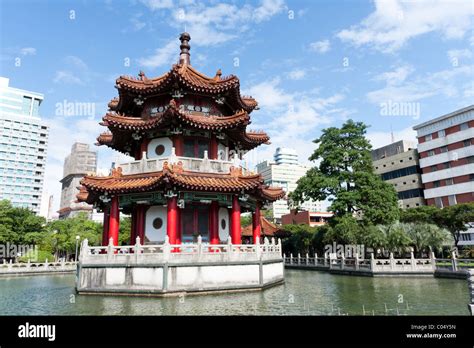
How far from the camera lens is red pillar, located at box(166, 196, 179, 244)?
1786cm

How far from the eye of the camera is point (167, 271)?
16.2 m

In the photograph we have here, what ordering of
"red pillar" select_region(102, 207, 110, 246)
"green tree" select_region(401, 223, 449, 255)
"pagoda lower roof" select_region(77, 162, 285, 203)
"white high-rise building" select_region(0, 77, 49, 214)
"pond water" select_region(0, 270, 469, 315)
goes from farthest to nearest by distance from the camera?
"white high-rise building" select_region(0, 77, 49, 214)
"green tree" select_region(401, 223, 449, 255)
"red pillar" select_region(102, 207, 110, 246)
"pagoda lower roof" select_region(77, 162, 285, 203)
"pond water" select_region(0, 270, 469, 315)

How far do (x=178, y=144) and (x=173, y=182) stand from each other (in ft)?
12.8

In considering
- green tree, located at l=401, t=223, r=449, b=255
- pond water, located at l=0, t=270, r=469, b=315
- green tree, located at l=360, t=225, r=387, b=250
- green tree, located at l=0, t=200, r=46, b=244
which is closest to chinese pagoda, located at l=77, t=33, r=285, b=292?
pond water, located at l=0, t=270, r=469, b=315

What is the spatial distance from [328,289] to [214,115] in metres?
12.6

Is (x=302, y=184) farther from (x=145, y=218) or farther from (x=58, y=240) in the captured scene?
(x=58, y=240)

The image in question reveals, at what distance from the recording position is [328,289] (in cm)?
2006

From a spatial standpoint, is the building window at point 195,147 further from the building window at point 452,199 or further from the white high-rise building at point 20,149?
the white high-rise building at point 20,149

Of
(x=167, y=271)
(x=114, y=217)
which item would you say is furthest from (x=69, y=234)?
(x=167, y=271)

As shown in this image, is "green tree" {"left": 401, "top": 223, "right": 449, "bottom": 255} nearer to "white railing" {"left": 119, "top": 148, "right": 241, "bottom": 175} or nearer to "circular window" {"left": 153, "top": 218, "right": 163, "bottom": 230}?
"white railing" {"left": 119, "top": 148, "right": 241, "bottom": 175}

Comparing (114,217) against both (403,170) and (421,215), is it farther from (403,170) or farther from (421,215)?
(403,170)

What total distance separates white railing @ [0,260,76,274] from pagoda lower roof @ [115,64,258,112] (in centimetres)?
2942

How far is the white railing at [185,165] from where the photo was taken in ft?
63.8
